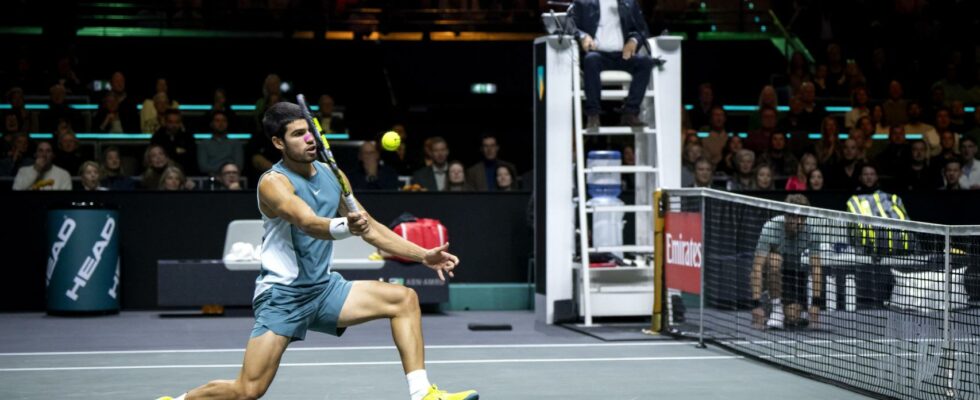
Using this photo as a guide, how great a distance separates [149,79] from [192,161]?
4118 millimetres

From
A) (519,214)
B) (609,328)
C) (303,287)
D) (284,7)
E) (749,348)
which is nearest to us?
(303,287)

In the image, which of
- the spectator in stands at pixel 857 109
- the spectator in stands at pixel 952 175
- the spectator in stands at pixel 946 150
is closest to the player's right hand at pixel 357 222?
the spectator in stands at pixel 952 175

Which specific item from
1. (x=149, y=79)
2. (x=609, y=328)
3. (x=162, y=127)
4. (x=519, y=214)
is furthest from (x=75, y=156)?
(x=609, y=328)

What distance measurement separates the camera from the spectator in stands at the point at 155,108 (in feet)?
55.8

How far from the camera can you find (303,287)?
257 inches

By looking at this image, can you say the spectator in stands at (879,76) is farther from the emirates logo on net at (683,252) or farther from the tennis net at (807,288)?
the emirates logo on net at (683,252)

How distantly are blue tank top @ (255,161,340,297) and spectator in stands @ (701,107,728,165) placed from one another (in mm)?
10602

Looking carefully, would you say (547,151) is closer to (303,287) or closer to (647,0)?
(303,287)

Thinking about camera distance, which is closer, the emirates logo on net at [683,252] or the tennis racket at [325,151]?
the tennis racket at [325,151]

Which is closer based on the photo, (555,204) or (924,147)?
(555,204)

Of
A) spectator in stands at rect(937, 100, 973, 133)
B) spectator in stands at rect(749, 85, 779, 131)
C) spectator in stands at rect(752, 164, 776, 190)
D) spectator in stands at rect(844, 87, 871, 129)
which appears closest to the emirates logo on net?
spectator in stands at rect(752, 164, 776, 190)

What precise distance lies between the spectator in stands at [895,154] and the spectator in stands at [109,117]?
32.1 ft

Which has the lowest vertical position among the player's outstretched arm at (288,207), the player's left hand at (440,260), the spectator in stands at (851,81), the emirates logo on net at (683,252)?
the emirates logo on net at (683,252)

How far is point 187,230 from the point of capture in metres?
14.4
